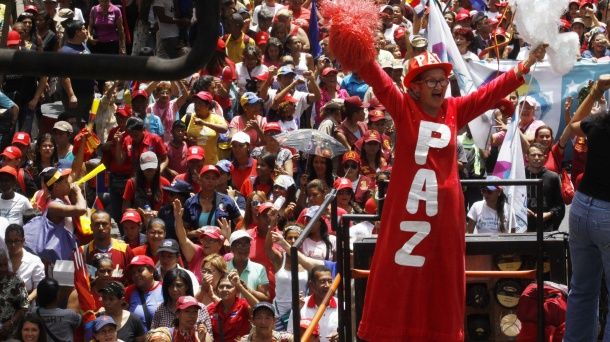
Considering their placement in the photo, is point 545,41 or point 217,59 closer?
point 545,41

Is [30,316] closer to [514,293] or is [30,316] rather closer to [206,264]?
[206,264]

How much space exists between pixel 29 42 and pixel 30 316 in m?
4.00

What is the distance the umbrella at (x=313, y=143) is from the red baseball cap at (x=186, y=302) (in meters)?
3.14

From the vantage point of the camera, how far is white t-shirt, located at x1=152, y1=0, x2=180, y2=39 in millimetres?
4442

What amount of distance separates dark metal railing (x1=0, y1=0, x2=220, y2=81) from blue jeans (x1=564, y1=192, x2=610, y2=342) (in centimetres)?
375

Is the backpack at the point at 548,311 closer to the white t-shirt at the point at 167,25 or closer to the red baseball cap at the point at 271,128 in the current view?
the white t-shirt at the point at 167,25

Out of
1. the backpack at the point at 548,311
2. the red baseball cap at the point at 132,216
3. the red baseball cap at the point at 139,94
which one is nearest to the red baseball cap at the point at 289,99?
the red baseball cap at the point at 139,94

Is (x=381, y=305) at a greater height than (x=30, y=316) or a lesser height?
greater

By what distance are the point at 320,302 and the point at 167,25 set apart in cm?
332

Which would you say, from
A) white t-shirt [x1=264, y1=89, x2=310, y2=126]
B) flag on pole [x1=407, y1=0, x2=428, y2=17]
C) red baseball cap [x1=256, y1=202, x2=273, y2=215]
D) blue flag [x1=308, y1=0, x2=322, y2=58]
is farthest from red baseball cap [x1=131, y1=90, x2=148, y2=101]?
flag on pole [x1=407, y1=0, x2=428, y2=17]

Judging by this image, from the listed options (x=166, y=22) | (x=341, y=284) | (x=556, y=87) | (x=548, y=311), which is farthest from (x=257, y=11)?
(x=548, y=311)

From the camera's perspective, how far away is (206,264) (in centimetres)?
895

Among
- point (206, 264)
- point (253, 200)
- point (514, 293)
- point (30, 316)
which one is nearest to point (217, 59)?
point (253, 200)

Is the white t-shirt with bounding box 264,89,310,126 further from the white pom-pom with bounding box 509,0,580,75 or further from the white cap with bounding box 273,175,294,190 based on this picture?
the white pom-pom with bounding box 509,0,580,75
